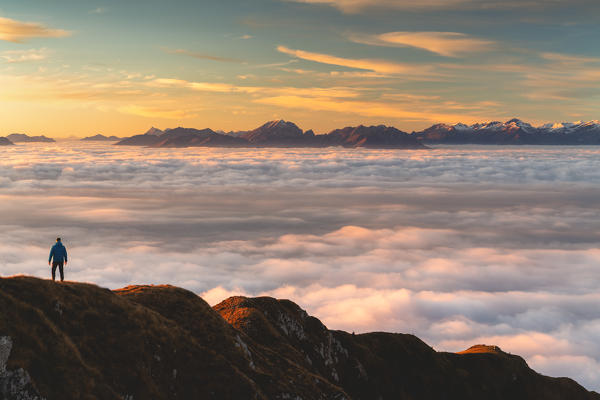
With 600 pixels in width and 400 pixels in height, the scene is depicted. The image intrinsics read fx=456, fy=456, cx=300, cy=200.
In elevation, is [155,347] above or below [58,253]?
below

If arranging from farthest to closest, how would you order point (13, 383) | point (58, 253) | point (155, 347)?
point (58, 253) → point (155, 347) → point (13, 383)

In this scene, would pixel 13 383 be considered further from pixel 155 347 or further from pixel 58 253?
pixel 58 253

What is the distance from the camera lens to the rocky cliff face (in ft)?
102

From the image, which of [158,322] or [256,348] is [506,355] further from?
[158,322]

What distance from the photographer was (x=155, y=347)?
40.5 meters

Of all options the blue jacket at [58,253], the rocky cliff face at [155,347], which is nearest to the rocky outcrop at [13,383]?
the rocky cliff face at [155,347]

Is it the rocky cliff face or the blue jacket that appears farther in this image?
the blue jacket

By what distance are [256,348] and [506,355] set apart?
84613 millimetres

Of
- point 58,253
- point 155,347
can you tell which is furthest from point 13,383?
point 58,253

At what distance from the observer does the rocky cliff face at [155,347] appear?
102 ft

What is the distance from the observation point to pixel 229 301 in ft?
255

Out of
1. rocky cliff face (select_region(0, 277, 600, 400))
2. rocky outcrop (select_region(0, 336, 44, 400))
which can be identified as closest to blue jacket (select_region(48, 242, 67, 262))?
rocky cliff face (select_region(0, 277, 600, 400))

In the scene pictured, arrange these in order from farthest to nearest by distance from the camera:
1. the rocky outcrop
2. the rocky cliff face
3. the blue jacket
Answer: the blue jacket < the rocky cliff face < the rocky outcrop

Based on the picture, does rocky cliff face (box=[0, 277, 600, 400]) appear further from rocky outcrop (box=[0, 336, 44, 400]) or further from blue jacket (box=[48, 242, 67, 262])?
blue jacket (box=[48, 242, 67, 262])
